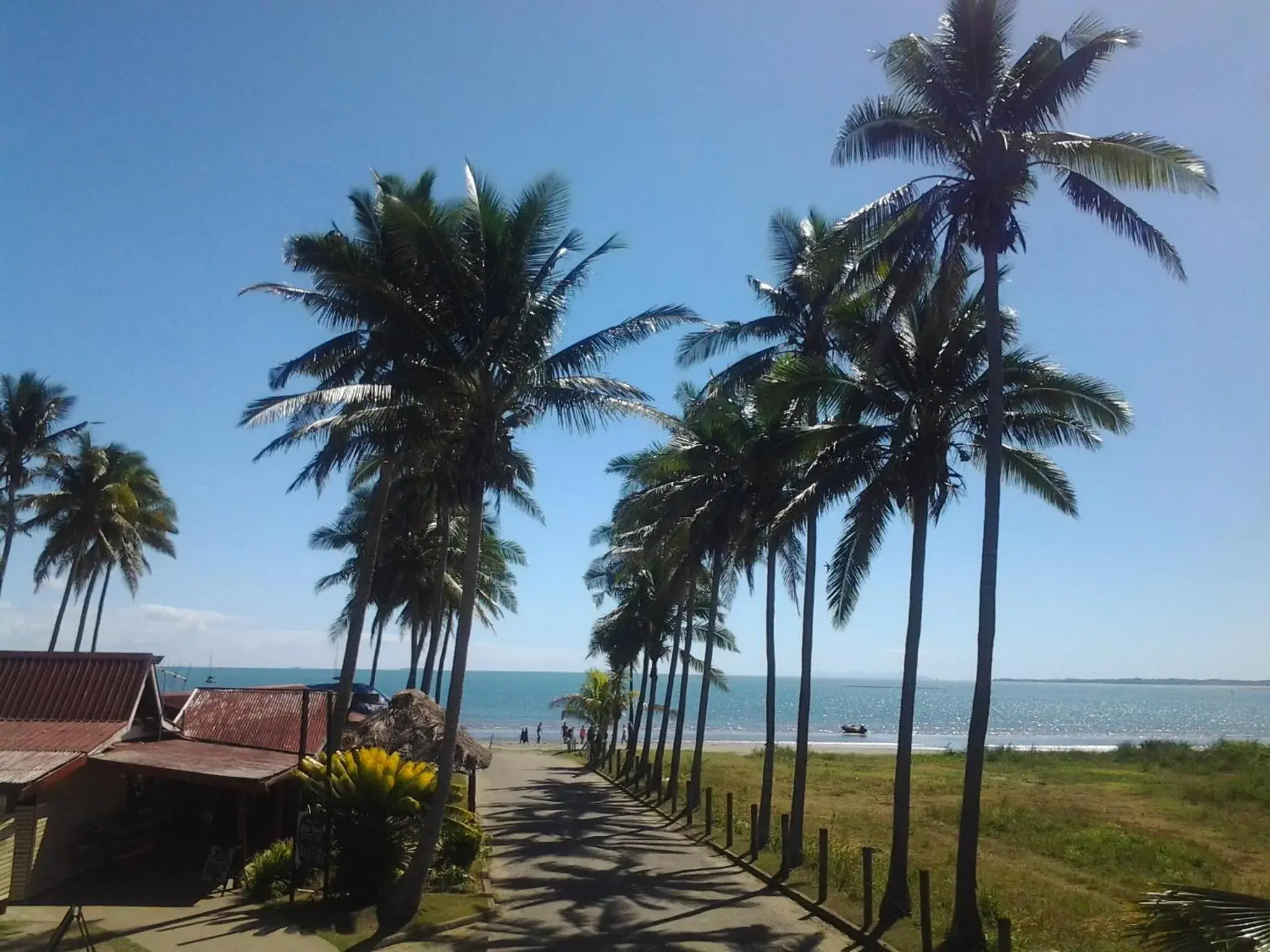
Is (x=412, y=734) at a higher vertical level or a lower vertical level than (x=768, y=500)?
lower

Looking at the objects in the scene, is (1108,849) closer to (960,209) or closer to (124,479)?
(960,209)

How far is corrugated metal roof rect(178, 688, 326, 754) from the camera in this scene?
19.7 metres

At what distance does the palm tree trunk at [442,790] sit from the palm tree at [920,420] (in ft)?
17.7

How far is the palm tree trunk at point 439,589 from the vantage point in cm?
2148

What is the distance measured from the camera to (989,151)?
42.1 ft

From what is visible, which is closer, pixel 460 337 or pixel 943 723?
pixel 460 337

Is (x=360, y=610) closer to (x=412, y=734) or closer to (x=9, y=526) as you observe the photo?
(x=412, y=734)

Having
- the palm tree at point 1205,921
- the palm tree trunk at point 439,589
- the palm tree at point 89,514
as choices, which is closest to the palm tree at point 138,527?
the palm tree at point 89,514

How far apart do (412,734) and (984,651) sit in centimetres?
1169

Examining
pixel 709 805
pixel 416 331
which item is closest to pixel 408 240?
pixel 416 331

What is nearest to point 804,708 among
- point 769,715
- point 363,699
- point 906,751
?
point 769,715

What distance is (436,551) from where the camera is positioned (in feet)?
107

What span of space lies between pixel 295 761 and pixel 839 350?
1170 centimetres

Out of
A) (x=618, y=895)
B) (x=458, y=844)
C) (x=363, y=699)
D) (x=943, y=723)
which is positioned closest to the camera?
(x=618, y=895)
